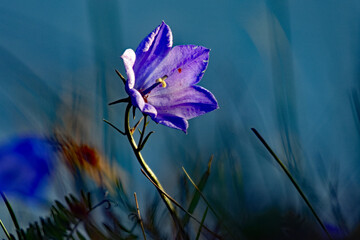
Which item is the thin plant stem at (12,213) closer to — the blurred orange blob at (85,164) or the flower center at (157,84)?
the blurred orange blob at (85,164)

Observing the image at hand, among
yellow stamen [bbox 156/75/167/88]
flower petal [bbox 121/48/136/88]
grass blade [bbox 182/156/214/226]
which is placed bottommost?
grass blade [bbox 182/156/214/226]

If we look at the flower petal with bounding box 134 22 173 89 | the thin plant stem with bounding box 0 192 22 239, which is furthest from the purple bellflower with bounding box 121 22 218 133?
the thin plant stem with bounding box 0 192 22 239

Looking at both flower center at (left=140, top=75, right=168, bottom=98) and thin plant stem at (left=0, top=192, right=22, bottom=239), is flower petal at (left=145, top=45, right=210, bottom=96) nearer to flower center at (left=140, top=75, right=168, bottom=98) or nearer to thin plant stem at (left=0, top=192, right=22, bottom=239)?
flower center at (left=140, top=75, right=168, bottom=98)

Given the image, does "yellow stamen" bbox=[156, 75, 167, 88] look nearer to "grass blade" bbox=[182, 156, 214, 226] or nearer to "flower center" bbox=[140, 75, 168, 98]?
"flower center" bbox=[140, 75, 168, 98]

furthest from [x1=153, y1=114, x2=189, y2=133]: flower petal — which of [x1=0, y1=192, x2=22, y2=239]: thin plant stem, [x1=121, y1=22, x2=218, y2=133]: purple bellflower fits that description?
[x1=0, y1=192, x2=22, y2=239]: thin plant stem

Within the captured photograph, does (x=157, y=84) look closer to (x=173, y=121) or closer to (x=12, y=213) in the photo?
(x=173, y=121)

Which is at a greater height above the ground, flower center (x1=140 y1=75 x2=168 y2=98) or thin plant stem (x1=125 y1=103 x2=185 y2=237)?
flower center (x1=140 y1=75 x2=168 y2=98)

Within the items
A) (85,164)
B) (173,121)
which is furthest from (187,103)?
(85,164)
